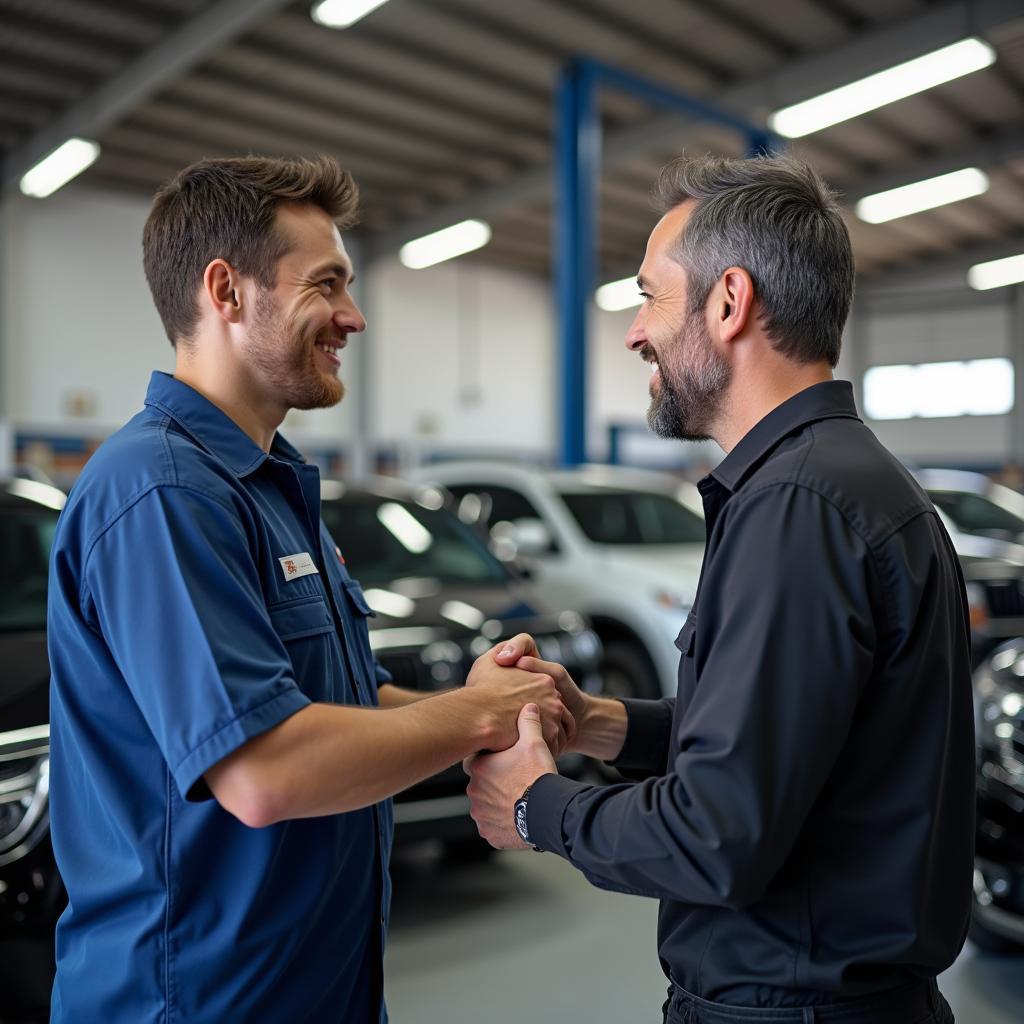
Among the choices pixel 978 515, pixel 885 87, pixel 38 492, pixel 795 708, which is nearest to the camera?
pixel 795 708

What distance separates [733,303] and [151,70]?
33.0ft

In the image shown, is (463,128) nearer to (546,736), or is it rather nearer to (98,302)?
(98,302)

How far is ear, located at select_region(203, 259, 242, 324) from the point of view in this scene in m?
1.54

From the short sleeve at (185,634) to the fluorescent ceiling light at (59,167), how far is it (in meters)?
11.5

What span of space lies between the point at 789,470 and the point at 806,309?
10.1 inches

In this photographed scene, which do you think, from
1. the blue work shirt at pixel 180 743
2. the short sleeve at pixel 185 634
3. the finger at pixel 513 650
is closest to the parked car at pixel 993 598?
the finger at pixel 513 650

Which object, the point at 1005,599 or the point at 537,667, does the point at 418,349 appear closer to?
the point at 1005,599

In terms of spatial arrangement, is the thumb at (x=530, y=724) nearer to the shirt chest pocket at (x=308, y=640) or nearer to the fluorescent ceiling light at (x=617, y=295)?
the shirt chest pocket at (x=308, y=640)

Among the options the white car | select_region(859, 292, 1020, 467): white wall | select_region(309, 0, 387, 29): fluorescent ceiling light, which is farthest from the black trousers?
select_region(859, 292, 1020, 467): white wall

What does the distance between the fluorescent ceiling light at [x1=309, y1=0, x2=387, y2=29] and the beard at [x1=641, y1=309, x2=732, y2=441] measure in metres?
7.94

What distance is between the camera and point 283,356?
1.61 metres

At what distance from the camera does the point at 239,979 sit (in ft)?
4.24

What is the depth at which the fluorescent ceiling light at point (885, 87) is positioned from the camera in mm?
9469

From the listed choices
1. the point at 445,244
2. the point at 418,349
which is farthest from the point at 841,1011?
the point at 418,349
